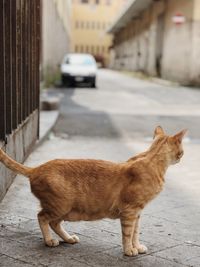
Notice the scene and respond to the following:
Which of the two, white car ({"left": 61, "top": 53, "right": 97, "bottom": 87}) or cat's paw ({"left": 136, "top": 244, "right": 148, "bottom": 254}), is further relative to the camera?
white car ({"left": 61, "top": 53, "right": 97, "bottom": 87})

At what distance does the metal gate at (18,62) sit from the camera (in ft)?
19.7

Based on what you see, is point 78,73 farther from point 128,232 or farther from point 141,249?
point 128,232

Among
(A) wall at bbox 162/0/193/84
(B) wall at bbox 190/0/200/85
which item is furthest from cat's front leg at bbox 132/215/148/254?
(A) wall at bbox 162/0/193/84

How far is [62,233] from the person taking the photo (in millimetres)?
4387

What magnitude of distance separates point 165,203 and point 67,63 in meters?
22.8

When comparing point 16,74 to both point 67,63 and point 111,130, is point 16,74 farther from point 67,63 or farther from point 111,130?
point 67,63

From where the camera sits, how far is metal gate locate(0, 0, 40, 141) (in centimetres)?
601

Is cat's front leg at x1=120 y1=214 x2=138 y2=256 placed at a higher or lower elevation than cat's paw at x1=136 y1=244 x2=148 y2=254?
higher

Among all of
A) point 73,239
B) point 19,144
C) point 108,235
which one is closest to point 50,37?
point 19,144

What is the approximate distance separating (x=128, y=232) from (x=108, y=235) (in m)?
0.64

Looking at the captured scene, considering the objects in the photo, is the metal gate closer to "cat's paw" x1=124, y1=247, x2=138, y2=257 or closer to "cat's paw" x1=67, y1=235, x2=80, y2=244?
"cat's paw" x1=67, y1=235, x2=80, y2=244

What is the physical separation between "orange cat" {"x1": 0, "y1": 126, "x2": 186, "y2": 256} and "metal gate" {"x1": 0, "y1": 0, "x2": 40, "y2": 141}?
1882 millimetres

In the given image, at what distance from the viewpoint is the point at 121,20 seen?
175 feet

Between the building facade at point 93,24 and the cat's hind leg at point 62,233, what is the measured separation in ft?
233
